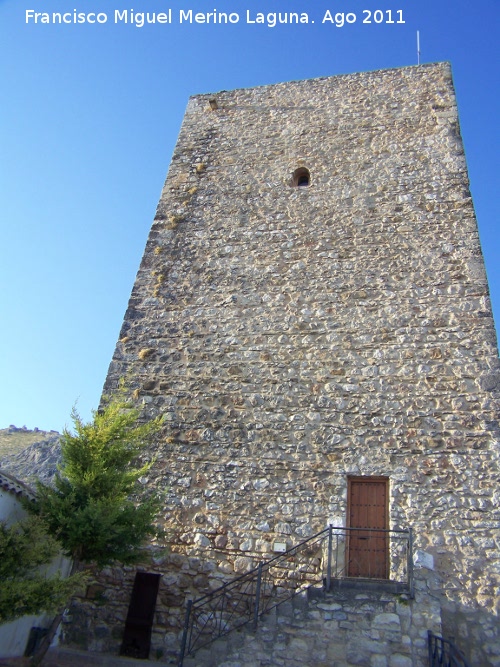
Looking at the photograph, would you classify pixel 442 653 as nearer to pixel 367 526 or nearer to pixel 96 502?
pixel 367 526

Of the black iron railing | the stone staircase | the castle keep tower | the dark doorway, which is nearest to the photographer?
the black iron railing

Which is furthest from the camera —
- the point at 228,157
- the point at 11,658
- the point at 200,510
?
the point at 228,157

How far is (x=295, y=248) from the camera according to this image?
31.0 feet

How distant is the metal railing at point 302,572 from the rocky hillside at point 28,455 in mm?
21088

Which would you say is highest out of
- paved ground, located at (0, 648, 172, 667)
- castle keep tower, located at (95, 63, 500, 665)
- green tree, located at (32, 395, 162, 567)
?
castle keep tower, located at (95, 63, 500, 665)

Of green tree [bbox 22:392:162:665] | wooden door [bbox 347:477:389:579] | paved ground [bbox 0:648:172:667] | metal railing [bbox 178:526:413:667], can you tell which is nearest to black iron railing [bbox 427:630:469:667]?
metal railing [bbox 178:526:413:667]

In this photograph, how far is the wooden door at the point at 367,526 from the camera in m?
6.92

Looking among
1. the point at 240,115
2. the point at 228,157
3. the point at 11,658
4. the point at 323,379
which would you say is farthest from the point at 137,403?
the point at 240,115

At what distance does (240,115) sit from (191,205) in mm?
2562

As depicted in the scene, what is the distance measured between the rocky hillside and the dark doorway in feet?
66.7

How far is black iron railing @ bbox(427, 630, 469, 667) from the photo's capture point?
5.36 m

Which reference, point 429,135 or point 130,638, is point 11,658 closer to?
point 130,638

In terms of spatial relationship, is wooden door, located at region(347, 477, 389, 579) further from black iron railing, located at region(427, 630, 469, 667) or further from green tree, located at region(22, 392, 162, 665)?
green tree, located at region(22, 392, 162, 665)

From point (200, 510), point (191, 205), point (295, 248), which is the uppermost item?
point (191, 205)
